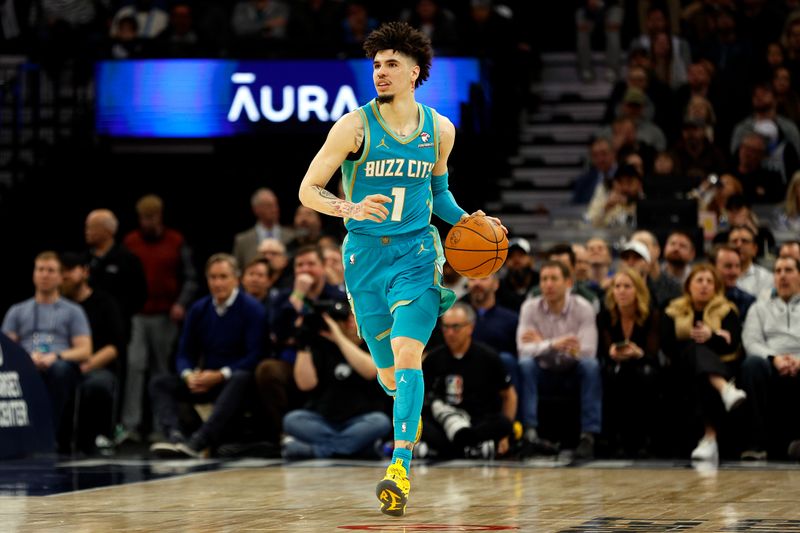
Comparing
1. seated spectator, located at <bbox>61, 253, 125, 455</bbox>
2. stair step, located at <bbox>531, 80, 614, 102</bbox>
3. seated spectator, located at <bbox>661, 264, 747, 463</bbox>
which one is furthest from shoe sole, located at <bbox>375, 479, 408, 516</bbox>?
stair step, located at <bbox>531, 80, 614, 102</bbox>

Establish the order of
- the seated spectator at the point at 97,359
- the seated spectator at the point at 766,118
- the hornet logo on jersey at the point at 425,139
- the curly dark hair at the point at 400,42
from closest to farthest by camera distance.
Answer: the curly dark hair at the point at 400,42 → the hornet logo on jersey at the point at 425,139 → the seated spectator at the point at 97,359 → the seated spectator at the point at 766,118

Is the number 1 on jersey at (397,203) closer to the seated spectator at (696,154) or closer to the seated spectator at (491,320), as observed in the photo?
the seated spectator at (491,320)

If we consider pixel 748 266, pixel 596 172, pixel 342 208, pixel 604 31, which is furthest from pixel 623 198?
pixel 342 208

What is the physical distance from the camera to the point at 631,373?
1145cm

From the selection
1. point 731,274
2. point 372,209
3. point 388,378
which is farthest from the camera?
point 731,274

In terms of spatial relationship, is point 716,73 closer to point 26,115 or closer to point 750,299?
point 750,299

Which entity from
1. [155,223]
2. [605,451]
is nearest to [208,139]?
[155,223]

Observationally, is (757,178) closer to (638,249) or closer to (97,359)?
(638,249)

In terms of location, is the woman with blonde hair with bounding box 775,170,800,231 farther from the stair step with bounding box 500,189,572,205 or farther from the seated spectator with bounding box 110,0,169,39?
the seated spectator with bounding box 110,0,169,39

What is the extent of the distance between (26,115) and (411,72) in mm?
10355

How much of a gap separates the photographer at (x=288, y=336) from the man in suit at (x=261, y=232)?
7.84 ft

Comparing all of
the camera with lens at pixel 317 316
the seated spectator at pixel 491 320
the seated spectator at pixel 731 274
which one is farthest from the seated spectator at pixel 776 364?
the camera with lens at pixel 317 316

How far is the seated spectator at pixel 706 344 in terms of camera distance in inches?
436

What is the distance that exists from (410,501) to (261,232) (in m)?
6.94
